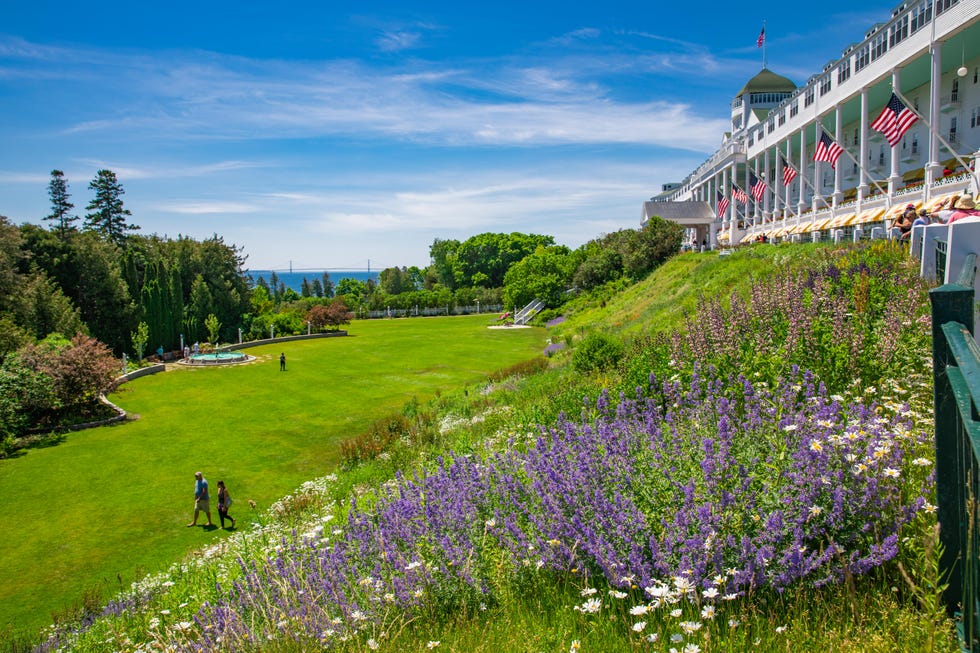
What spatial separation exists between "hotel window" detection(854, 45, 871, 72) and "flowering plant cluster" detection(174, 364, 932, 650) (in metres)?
32.9

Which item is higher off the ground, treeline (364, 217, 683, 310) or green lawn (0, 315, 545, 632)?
treeline (364, 217, 683, 310)

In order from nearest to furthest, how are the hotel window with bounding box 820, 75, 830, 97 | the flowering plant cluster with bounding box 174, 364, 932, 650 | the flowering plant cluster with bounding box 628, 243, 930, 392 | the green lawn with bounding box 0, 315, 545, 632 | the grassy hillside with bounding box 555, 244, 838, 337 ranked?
the flowering plant cluster with bounding box 174, 364, 932, 650 → the flowering plant cluster with bounding box 628, 243, 930, 392 → the green lawn with bounding box 0, 315, 545, 632 → the grassy hillside with bounding box 555, 244, 838, 337 → the hotel window with bounding box 820, 75, 830, 97

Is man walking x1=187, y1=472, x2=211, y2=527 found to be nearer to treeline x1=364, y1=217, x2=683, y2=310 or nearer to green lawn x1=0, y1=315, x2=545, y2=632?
green lawn x1=0, y1=315, x2=545, y2=632

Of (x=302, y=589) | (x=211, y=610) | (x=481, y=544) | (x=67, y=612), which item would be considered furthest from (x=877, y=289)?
(x=67, y=612)

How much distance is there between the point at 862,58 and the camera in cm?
3095

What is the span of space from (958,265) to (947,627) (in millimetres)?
4521

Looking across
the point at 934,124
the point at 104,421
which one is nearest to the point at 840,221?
the point at 934,124

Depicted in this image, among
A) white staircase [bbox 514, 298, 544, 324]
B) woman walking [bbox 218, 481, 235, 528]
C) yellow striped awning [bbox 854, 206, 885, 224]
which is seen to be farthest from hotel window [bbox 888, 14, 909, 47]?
white staircase [bbox 514, 298, 544, 324]

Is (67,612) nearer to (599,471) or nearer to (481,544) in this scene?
(481,544)

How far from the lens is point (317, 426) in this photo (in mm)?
21094

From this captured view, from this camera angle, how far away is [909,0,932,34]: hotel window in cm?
2411

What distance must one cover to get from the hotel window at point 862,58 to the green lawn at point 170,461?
78.0ft

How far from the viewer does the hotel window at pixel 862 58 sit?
1191 inches

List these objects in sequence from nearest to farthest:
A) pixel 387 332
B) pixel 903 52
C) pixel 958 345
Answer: pixel 958 345
pixel 903 52
pixel 387 332
